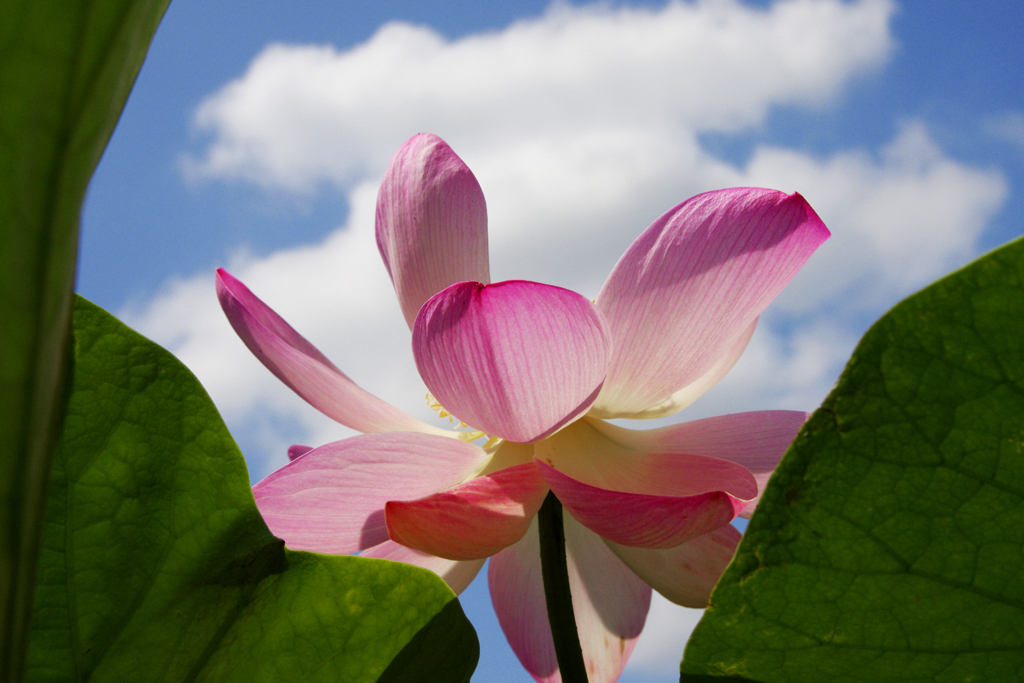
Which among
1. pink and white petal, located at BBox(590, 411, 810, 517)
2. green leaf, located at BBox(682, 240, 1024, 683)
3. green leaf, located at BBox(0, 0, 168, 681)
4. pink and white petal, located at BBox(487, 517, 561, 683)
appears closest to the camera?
green leaf, located at BBox(0, 0, 168, 681)

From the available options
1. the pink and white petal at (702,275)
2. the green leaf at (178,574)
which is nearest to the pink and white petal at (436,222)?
the pink and white petal at (702,275)

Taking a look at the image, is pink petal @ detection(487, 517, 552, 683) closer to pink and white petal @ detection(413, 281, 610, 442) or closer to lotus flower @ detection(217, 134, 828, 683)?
lotus flower @ detection(217, 134, 828, 683)

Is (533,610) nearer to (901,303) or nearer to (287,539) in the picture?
(287,539)

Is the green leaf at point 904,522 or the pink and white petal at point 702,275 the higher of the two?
the pink and white petal at point 702,275

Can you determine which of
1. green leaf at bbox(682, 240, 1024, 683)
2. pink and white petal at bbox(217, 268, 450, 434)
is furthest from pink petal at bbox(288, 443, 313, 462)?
green leaf at bbox(682, 240, 1024, 683)

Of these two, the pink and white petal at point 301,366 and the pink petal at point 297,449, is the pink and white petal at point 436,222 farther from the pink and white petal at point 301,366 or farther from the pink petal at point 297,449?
the pink petal at point 297,449

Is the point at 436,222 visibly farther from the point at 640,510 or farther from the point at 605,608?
the point at 605,608

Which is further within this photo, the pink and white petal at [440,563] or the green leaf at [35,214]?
the pink and white petal at [440,563]
